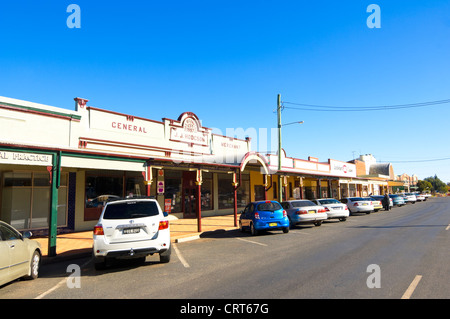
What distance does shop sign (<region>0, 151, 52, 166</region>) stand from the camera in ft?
31.1

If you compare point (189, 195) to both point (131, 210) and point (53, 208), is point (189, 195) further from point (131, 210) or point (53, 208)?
point (131, 210)

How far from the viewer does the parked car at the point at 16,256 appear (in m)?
6.09

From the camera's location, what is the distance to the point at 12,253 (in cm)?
641

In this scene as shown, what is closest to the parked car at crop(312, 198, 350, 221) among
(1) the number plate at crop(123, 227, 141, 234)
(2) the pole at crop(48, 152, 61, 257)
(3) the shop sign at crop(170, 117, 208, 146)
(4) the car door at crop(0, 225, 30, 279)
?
(3) the shop sign at crop(170, 117, 208, 146)

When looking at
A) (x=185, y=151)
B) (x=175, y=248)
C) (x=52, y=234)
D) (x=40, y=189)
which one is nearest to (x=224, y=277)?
(x=175, y=248)

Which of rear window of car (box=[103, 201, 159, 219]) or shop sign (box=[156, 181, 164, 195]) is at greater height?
shop sign (box=[156, 181, 164, 195])

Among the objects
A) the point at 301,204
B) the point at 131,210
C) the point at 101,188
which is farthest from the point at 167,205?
the point at 131,210

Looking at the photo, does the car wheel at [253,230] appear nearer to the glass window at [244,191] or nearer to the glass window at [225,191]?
the glass window at [225,191]

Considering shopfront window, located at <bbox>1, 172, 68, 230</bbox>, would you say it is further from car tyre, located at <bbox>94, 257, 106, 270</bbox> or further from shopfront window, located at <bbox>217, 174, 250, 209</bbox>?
shopfront window, located at <bbox>217, 174, 250, 209</bbox>

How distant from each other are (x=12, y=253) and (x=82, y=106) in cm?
1102

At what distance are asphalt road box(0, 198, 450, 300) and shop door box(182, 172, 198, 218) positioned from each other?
11.0 m

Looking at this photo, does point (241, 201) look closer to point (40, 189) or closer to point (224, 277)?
point (40, 189)

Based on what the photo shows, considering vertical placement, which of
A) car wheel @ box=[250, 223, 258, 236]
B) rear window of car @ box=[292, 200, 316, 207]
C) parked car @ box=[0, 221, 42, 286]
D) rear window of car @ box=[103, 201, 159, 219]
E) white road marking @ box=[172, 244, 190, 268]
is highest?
rear window of car @ box=[103, 201, 159, 219]

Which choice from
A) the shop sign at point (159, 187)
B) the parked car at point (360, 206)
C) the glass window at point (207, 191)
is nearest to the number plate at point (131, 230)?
the shop sign at point (159, 187)
